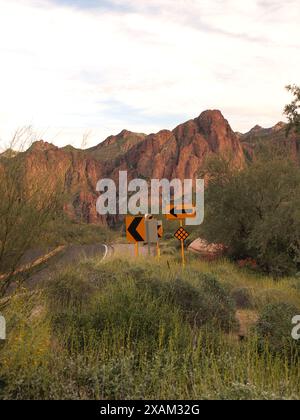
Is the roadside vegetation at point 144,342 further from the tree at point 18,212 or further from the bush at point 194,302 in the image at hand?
the tree at point 18,212

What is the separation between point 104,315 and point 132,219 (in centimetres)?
906

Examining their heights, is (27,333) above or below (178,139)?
below

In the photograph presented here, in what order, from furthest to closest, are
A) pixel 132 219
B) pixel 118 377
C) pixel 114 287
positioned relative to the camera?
1. pixel 132 219
2. pixel 114 287
3. pixel 118 377

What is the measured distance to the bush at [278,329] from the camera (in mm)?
8953

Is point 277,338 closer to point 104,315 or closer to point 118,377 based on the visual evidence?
point 104,315

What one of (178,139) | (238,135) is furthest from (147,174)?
(238,135)

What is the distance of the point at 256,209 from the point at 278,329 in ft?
53.4

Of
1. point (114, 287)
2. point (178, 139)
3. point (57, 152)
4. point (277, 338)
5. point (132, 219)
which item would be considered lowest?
point (277, 338)

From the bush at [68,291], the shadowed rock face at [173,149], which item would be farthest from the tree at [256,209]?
the shadowed rock face at [173,149]

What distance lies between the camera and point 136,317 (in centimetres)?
916

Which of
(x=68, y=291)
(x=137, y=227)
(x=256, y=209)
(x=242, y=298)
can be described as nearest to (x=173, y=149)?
(x=256, y=209)

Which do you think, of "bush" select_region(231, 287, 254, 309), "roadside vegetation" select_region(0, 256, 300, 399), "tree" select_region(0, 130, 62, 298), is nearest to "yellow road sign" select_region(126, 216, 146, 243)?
"roadside vegetation" select_region(0, 256, 300, 399)

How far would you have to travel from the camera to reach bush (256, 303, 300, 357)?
29.4 ft

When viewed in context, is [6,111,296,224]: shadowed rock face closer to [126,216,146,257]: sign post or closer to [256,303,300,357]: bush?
[126,216,146,257]: sign post
